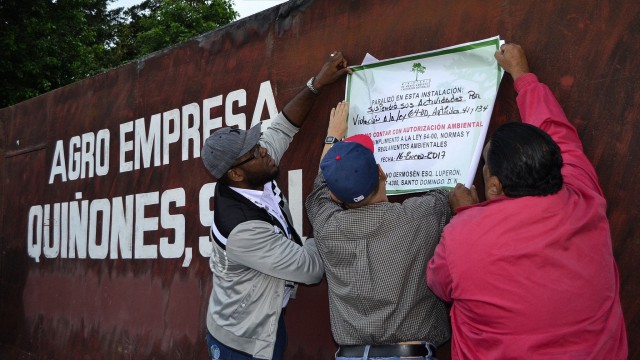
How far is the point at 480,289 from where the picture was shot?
82.7 inches

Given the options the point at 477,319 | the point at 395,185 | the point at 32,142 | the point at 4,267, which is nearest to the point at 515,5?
the point at 395,185

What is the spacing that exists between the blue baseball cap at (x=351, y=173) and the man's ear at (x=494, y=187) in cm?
47

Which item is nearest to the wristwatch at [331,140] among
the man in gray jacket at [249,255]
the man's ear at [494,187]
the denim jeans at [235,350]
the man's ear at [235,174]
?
the man in gray jacket at [249,255]

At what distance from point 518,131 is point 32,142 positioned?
644 centimetres

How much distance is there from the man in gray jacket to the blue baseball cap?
614 millimetres

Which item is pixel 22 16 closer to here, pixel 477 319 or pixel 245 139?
pixel 245 139

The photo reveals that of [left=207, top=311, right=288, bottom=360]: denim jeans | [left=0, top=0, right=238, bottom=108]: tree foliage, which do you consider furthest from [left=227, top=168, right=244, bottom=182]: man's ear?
[left=0, top=0, right=238, bottom=108]: tree foliage

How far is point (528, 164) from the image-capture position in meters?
2.07

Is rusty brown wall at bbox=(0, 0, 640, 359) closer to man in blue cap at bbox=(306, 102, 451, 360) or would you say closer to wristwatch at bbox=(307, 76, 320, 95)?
wristwatch at bbox=(307, 76, 320, 95)

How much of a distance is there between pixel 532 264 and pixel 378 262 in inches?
25.2

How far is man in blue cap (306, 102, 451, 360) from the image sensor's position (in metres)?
2.46

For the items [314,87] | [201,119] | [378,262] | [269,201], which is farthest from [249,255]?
[201,119]

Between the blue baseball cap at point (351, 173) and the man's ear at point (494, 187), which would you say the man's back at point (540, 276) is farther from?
the blue baseball cap at point (351, 173)

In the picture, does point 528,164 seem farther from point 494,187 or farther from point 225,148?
point 225,148
